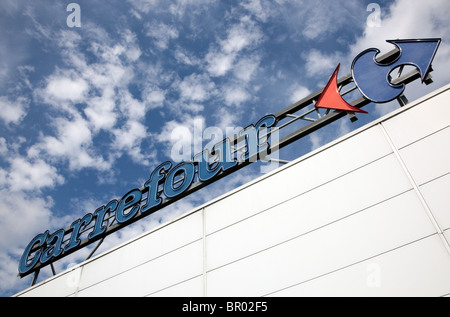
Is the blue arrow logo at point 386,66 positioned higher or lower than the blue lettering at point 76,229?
higher

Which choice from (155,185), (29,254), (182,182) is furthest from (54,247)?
(182,182)

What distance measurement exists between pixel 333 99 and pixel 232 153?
3.94 metres

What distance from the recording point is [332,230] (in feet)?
21.2

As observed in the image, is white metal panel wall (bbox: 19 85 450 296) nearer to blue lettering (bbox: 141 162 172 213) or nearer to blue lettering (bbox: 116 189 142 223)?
blue lettering (bbox: 141 162 172 213)

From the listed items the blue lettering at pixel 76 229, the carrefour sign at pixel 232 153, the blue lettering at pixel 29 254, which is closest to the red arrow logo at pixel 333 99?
the carrefour sign at pixel 232 153

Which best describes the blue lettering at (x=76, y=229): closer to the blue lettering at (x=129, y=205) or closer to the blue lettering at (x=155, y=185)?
the blue lettering at (x=129, y=205)

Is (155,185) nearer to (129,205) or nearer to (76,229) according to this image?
(129,205)

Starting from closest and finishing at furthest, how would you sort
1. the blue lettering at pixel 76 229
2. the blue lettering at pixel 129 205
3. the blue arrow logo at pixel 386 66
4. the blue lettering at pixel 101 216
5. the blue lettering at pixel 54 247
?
1. the blue arrow logo at pixel 386 66
2. the blue lettering at pixel 129 205
3. the blue lettering at pixel 101 216
4. the blue lettering at pixel 76 229
5. the blue lettering at pixel 54 247

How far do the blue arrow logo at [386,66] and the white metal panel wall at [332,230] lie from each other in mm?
1681

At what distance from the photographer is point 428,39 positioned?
8547 mm

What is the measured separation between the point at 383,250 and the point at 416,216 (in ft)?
2.93

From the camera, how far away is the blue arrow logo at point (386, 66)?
845 cm
